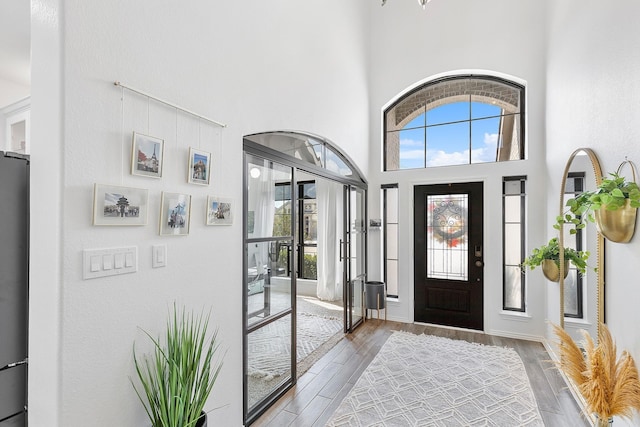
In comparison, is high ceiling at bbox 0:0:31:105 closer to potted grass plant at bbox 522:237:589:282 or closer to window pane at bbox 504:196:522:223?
potted grass plant at bbox 522:237:589:282

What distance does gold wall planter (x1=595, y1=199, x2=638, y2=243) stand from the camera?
1742 mm

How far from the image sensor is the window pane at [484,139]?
4445 millimetres

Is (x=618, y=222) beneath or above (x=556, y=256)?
above

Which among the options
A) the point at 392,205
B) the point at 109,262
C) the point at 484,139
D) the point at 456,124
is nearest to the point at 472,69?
the point at 456,124

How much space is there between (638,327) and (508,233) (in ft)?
8.87

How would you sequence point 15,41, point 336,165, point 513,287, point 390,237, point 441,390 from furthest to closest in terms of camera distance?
point 390,237
point 513,287
point 336,165
point 441,390
point 15,41

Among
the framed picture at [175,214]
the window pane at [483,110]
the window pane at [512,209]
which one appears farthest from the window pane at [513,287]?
the framed picture at [175,214]

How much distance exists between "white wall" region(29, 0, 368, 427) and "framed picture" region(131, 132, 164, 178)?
0.13ft

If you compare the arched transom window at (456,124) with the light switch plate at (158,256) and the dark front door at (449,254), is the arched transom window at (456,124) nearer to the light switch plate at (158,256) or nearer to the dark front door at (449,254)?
the dark front door at (449,254)

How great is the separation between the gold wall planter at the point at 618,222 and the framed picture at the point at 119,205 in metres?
2.52

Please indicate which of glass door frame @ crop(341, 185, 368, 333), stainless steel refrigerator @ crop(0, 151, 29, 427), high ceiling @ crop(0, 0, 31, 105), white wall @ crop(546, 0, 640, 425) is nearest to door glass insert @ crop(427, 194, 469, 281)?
glass door frame @ crop(341, 185, 368, 333)

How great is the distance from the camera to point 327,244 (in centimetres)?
589

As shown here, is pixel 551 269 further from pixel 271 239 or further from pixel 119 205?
pixel 119 205

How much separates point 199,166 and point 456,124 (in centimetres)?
399
